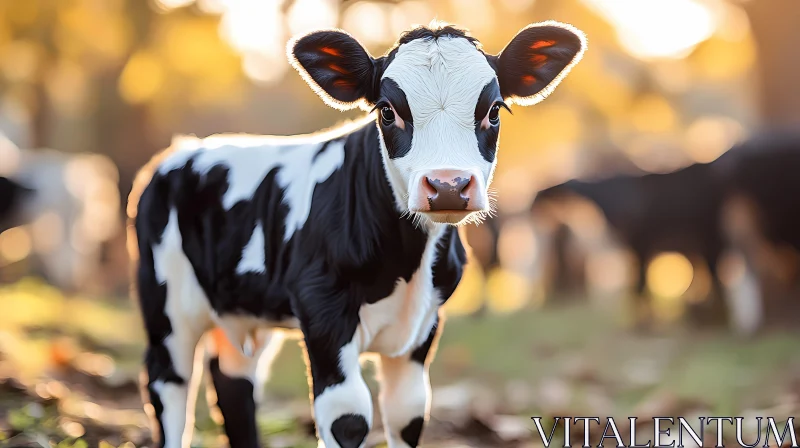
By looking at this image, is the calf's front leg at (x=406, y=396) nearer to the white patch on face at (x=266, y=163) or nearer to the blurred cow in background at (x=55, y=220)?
the white patch on face at (x=266, y=163)

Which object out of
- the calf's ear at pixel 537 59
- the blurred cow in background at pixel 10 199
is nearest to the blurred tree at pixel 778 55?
the calf's ear at pixel 537 59

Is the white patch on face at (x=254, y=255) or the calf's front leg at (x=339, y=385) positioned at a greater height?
the white patch on face at (x=254, y=255)

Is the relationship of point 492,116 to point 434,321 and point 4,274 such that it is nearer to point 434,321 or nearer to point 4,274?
point 434,321

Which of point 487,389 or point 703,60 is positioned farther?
point 703,60

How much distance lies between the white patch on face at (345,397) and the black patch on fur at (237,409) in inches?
44.0

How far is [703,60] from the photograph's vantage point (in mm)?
13711

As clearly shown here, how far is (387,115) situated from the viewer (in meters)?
3.50

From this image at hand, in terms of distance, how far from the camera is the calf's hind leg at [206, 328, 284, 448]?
461 centimetres

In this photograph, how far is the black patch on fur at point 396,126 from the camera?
3420mm

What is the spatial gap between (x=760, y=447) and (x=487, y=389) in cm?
326

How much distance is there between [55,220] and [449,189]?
12.0 meters

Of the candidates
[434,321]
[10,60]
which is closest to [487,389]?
[434,321]

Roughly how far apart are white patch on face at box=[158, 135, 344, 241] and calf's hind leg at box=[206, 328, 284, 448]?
809 millimetres

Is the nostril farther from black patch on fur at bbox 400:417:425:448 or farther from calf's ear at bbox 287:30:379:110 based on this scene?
black patch on fur at bbox 400:417:425:448
